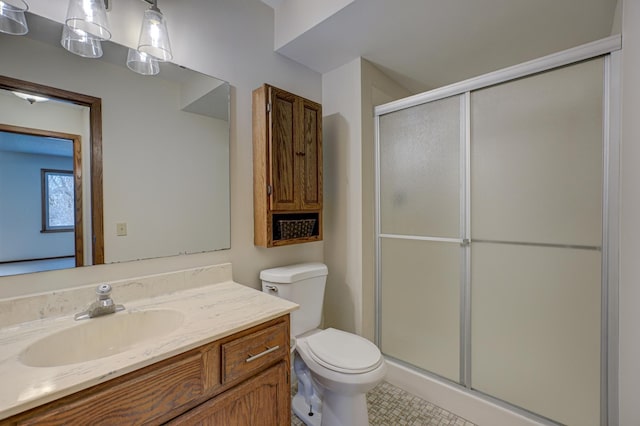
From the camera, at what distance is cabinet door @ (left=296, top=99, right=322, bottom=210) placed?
73.4 inches

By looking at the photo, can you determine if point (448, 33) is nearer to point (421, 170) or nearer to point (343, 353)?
point (421, 170)

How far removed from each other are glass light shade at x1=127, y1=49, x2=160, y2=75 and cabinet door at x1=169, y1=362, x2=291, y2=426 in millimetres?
1403

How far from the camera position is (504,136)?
1.58m

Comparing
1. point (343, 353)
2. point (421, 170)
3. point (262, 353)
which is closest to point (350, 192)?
point (421, 170)

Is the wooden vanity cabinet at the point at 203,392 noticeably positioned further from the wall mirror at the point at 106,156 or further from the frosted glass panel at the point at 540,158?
the frosted glass panel at the point at 540,158

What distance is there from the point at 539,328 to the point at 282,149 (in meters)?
1.71

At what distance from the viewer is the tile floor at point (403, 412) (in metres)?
1.65

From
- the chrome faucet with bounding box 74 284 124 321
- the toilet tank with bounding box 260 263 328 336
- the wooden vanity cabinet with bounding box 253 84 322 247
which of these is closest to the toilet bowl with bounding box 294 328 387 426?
the toilet tank with bounding box 260 263 328 336

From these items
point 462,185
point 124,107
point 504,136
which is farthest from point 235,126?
point 504,136

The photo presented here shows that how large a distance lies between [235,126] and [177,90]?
347 millimetres

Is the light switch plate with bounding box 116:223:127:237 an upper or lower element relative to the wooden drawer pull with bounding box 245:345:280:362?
upper

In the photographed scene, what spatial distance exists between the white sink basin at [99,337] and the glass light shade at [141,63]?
107 cm

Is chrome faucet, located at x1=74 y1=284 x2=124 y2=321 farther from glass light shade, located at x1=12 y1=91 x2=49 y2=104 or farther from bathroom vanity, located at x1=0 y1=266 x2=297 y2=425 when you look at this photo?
glass light shade, located at x1=12 y1=91 x2=49 y2=104

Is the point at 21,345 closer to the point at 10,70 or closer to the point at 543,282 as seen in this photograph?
the point at 10,70
